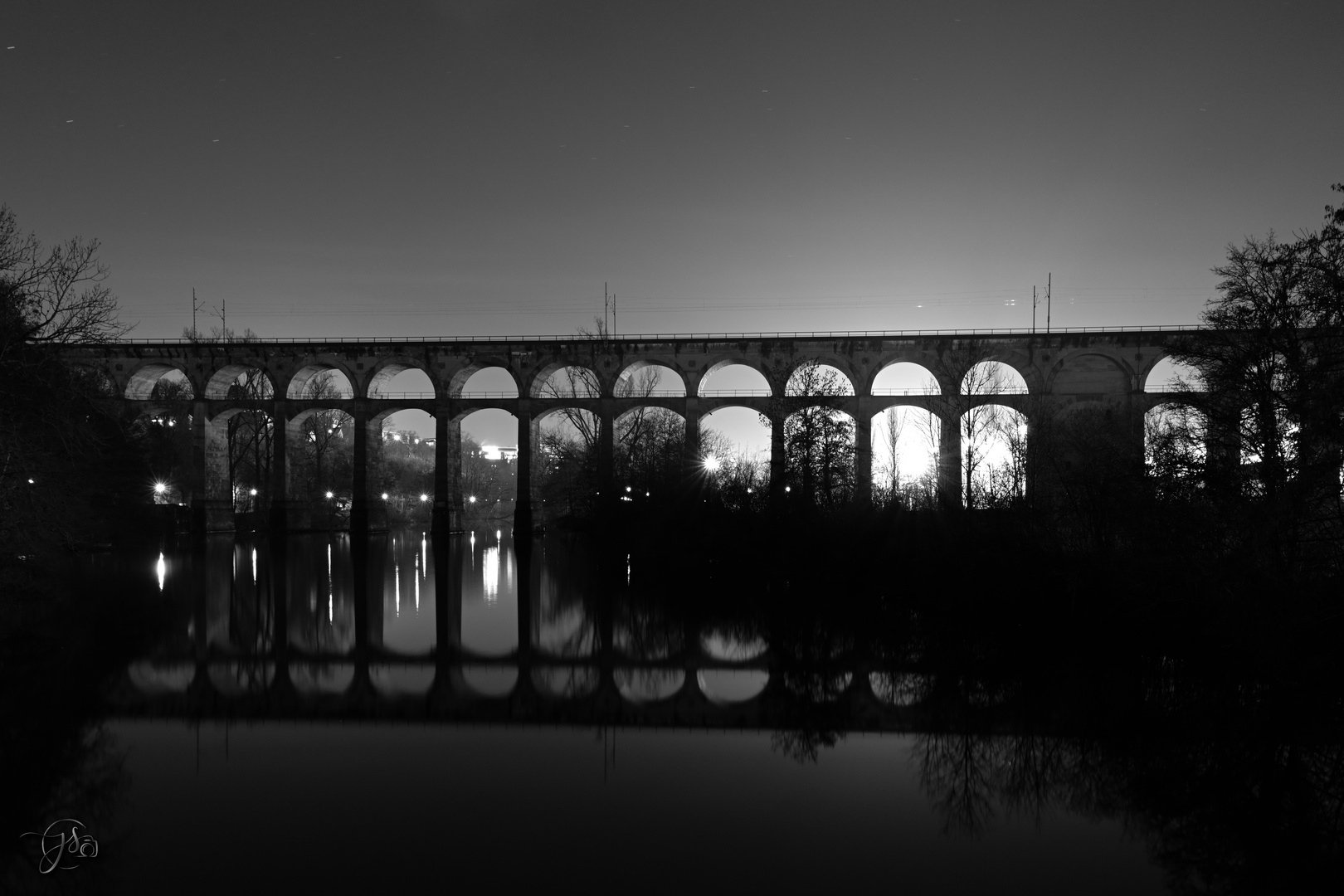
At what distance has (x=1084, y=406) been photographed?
46.5 meters

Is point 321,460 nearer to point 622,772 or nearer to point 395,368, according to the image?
point 395,368

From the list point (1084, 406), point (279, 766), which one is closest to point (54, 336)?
point (279, 766)

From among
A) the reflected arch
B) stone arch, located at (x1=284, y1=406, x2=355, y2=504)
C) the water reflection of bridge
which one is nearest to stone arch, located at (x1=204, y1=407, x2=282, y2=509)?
stone arch, located at (x1=284, y1=406, x2=355, y2=504)

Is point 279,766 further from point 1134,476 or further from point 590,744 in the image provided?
point 1134,476

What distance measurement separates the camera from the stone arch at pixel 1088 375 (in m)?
47.1

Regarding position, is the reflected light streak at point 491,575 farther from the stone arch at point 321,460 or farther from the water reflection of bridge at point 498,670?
the stone arch at point 321,460

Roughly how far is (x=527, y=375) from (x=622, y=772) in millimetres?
42730

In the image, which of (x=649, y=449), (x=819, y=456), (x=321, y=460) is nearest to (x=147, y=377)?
(x=321, y=460)

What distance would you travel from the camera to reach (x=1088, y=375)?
156 feet

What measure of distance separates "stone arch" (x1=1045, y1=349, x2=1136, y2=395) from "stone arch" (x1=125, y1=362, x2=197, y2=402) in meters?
44.8

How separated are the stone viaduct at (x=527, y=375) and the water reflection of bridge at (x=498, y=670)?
991 inches
